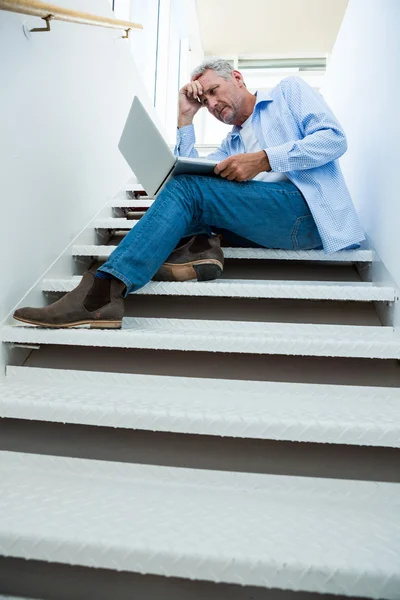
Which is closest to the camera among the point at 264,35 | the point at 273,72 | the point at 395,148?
the point at 395,148

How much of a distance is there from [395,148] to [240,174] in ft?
1.57

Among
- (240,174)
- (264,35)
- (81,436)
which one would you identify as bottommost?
(81,436)

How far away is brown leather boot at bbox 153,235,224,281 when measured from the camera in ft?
5.15

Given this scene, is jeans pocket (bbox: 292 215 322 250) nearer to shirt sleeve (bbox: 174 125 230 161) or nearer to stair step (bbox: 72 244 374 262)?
stair step (bbox: 72 244 374 262)

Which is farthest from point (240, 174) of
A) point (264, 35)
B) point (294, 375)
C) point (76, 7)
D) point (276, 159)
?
point (264, 35)

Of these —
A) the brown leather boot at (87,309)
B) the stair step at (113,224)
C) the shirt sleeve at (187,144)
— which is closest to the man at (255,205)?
the brown leather boot at (87,309)

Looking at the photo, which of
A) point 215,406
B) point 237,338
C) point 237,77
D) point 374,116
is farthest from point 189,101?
point 215,406

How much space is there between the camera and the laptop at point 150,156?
1344 mm

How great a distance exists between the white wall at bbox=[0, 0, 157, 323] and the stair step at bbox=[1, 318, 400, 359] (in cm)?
23

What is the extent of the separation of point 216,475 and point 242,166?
0.95 m

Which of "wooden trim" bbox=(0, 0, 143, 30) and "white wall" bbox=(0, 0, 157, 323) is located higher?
"wooden trim" bbox=(0, 0, 143, 30)

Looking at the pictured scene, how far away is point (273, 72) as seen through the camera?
721 centimetres

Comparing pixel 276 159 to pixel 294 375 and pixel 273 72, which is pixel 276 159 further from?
pixel 273 72

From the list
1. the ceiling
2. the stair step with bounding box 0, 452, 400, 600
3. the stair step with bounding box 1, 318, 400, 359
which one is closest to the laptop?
the stair step with bounding box 1, 318, 400, 359
